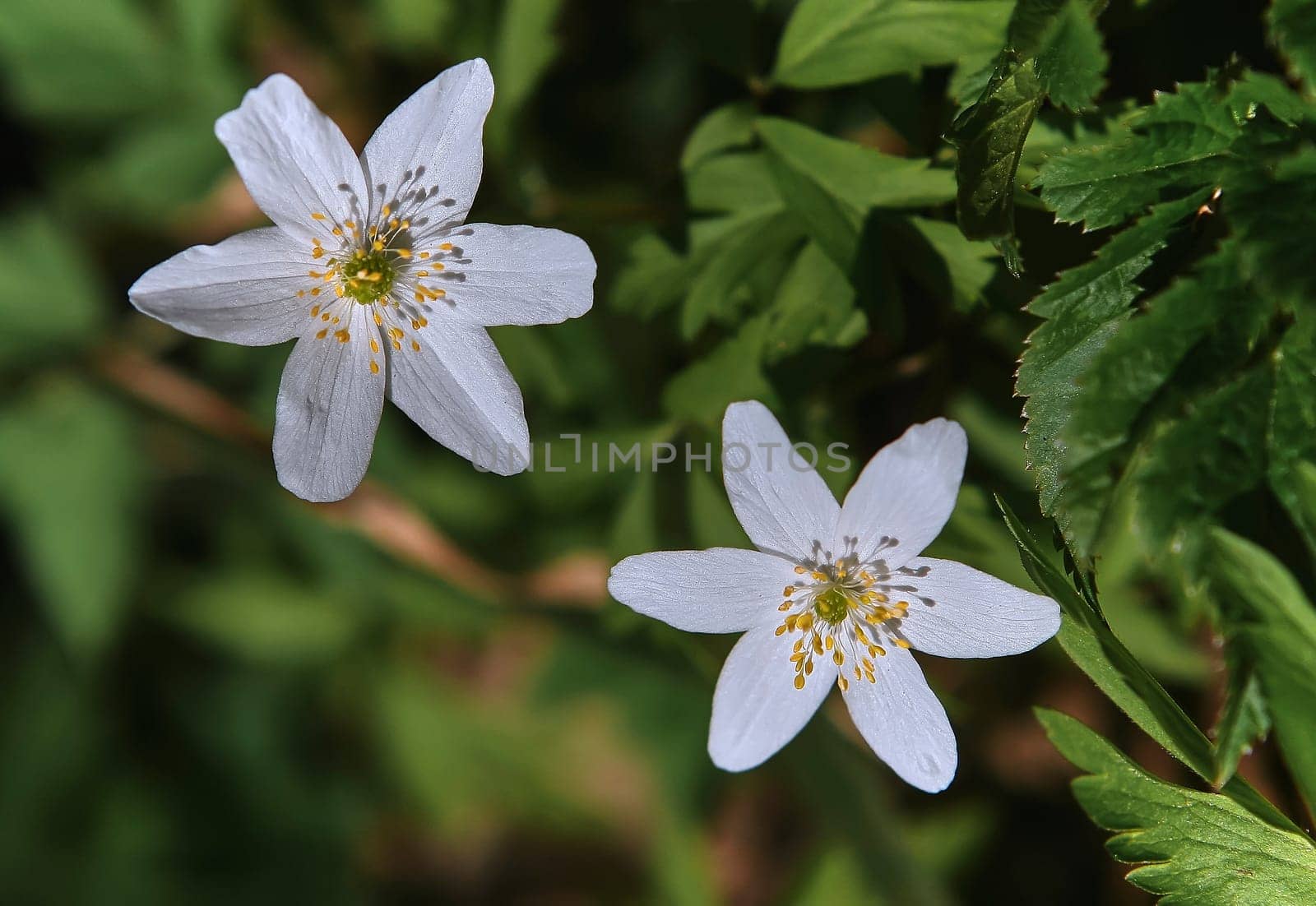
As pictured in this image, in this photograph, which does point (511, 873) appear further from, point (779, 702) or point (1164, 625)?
point (779, 702)

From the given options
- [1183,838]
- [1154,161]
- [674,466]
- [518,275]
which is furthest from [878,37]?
[1183,838]

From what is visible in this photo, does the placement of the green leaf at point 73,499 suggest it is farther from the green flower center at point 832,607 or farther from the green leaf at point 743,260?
the green flower center at point 832,607

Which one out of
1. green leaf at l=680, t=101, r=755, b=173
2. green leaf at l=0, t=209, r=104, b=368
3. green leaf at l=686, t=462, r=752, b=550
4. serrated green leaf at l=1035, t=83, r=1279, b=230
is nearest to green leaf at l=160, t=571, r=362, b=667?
green leaf at l=0, t=209, r=104, b=368

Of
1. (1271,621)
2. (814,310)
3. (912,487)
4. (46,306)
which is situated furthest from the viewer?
(46,306)

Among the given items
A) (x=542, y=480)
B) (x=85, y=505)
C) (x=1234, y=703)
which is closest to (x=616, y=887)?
(x=542, y=480)

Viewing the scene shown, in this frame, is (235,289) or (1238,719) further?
(235,289)

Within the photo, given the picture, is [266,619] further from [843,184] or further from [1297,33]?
[1297,33]
